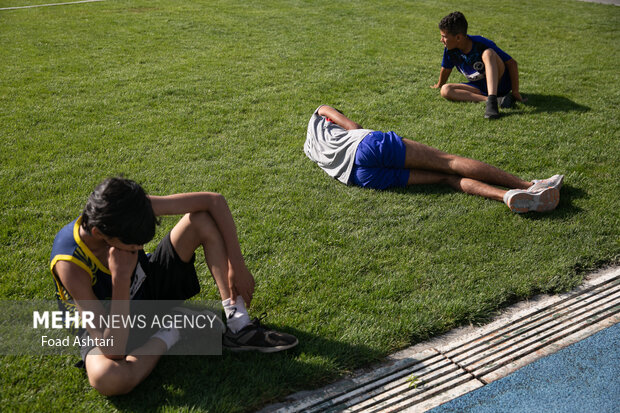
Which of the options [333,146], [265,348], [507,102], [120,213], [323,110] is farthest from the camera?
[507,102]

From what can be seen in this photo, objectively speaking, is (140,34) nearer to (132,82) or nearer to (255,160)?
(132,82)

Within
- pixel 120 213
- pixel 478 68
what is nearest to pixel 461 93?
pixel 478 68

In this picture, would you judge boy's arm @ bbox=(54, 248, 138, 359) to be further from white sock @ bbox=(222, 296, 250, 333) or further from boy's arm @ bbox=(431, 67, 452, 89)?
boy's arm @ bbox=(431, 67, 452, 89)

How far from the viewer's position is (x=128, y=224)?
8.18ft

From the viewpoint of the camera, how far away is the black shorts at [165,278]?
301 centimetres

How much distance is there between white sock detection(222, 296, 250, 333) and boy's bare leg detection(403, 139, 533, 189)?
2380 mm

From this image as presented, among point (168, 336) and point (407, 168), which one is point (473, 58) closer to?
point (407, 168)

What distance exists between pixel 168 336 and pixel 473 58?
5.57m

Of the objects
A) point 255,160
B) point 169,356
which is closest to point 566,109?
point 255,160

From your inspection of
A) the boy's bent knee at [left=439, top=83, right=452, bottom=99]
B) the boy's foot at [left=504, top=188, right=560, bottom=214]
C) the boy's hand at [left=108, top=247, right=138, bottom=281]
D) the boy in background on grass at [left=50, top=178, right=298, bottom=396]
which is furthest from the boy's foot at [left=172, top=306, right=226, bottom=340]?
the boy's bent knee at [left=439, top=83, right=452, bottom=99]

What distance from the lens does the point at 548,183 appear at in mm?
4566

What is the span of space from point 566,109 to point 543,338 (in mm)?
4375

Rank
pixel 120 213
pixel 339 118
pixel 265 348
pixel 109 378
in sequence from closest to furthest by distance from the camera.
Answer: pixel 120 213
pixel 109 378
pixel 265 348
pixel 339 118

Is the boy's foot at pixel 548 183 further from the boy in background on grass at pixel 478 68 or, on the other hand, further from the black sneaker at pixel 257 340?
the black sneaker at pixel 257 340
